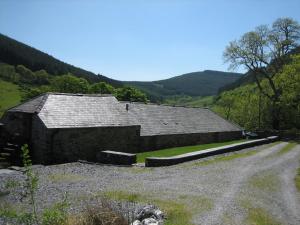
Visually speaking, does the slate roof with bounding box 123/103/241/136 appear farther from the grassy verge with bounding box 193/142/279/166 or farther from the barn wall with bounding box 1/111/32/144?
the barn wall with bounding box 1/111/32/144

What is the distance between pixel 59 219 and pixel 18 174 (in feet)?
30.8

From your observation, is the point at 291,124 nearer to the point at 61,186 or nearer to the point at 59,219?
the point at 61,186

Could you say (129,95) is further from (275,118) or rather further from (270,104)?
(275,118)

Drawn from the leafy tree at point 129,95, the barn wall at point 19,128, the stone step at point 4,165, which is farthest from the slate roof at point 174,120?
the leafy tree at point 129,95

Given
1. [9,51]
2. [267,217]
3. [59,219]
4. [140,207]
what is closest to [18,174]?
[140,207]

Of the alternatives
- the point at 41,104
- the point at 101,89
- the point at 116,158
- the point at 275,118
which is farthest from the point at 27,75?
the point at 116,158

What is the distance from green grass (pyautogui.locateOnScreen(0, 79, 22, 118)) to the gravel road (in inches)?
2246

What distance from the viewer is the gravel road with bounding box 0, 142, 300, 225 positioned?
10.3 metres

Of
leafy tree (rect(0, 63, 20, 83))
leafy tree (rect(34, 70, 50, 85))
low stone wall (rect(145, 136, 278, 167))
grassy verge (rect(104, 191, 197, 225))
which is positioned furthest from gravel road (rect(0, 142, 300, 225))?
leafy tree (rect(0, 63, 20, 83))

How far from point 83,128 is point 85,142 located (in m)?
0.89

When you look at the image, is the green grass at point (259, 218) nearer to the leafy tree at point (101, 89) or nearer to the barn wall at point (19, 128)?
the barn wall at point (19, 128)

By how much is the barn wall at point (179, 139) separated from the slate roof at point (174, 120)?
13.7 inches

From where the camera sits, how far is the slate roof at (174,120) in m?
26.5

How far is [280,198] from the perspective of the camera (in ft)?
39.5
